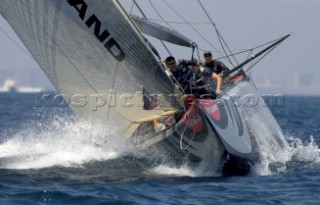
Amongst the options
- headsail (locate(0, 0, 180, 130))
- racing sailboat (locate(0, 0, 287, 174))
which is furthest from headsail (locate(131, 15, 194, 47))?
headsail (locate(0, 0, 180, 130))

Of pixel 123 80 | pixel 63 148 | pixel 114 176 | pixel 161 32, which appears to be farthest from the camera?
pixel 161 32

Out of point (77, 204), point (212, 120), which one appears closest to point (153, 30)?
point (212, 120)

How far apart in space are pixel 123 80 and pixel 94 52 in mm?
567

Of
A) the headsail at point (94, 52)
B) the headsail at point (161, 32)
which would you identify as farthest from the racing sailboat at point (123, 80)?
the headsail at point (161, 32)

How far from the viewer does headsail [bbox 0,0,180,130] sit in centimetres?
973

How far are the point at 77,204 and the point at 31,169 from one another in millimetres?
2395

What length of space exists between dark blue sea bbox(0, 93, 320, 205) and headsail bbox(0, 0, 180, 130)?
0.76 m

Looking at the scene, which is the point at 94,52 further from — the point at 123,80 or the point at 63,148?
the point at 63,148

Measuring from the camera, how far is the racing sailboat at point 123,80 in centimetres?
979

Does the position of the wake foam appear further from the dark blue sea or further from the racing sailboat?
the racing sailboat

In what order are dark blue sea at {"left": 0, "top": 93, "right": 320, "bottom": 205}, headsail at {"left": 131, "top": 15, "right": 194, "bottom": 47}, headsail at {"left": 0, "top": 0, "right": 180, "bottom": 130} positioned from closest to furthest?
dark blue sea at {"left": 0, "top": 93, "right": 320, "bottom": 205}
headsail at {"left": 0, "top": 0, "right": 180, "bottom": 130}
headsail at {"left": 131, "top": 15, "right": 194, "bottom": 47}

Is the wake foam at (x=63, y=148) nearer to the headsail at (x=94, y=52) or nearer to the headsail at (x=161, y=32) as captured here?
the headsail at (x=94, y=52)

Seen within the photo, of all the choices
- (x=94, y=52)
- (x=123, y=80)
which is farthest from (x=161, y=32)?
(x=94, y=52)

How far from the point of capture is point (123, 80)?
10312 millimetres
